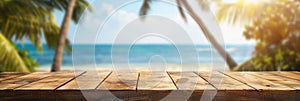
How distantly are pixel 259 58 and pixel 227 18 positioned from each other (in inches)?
113

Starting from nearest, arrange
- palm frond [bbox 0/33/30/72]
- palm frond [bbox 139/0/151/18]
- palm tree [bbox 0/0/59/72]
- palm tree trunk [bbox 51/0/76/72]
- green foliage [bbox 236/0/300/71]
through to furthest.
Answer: palm frond [bbox 0/33/30/72] < palm tree [bbox 0/0/59/72] < green foliage [bbox 236/0/300/71] < palm tree trunk [bbox 51/0/76/72] < palm frond [bbox 139/0/151/18]

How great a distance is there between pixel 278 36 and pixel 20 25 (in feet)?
20.1

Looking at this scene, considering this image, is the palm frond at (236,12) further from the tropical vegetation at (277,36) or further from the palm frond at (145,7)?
the palm frond at (145,7)

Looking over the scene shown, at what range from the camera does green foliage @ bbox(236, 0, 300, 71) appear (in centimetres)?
867

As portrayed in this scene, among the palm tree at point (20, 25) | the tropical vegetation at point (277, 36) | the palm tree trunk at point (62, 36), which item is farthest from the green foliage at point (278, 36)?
the palm tree at point (20, 25)

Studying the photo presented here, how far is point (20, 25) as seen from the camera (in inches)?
392

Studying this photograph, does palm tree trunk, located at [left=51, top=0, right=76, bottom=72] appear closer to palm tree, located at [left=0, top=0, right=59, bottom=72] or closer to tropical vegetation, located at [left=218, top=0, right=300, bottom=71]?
palm tree, located at [left=0, top=0, right=59, bottom=72]

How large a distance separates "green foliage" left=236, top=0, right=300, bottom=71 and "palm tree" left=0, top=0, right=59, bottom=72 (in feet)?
16.4

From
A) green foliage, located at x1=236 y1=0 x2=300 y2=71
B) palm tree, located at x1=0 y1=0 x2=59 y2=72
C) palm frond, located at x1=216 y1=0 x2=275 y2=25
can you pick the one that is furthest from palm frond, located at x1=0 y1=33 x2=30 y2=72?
palm frond, located at x1=216 y1=0 x2=275 y2=25

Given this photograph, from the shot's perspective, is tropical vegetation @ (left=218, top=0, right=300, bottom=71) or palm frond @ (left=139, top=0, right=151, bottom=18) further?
palm frond @ (left=139, top=0, right=151, bottom=18)

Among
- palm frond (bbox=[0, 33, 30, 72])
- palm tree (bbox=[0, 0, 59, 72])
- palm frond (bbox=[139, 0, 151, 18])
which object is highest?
palm frond (bbox=[139, 0, 151, 18])

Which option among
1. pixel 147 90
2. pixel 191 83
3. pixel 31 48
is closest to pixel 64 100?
pixel 147 90

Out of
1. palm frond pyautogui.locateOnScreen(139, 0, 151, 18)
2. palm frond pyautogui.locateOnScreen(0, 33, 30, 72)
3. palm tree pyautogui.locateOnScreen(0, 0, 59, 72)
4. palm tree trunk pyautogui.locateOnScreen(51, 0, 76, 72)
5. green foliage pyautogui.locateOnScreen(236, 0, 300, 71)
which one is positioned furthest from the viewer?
palm frond pyautogui.locateOnScreen(139, 0, 151, 18)

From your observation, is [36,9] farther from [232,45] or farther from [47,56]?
[232,45]
